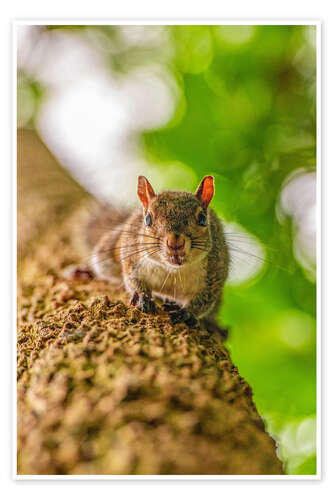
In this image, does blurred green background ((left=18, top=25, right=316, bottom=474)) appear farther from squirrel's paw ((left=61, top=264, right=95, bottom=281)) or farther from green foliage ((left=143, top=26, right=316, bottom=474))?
squirrel's paw ((left=61, top=264, right=95, bottom=281))

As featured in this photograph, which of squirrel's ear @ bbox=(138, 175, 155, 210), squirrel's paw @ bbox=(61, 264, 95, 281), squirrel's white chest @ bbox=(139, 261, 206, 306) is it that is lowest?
squirrel's white chest @ bbox=(139, 261, 206, 306)

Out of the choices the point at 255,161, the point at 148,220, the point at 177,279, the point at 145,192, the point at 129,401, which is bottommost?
the point at 129,401

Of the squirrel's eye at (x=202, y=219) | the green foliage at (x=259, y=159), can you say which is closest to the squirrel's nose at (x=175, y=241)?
the squirrel's eye at (x=202, y=219)

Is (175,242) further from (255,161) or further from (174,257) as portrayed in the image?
(255,161)

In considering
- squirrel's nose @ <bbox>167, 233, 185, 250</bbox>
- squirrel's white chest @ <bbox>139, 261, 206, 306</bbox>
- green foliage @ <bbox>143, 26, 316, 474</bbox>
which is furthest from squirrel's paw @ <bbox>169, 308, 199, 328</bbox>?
green foliage @ <bbox>143, 26, 316, 474</bbox>

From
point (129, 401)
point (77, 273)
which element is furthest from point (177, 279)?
point (129, 401)

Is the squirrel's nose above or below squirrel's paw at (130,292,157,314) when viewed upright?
above

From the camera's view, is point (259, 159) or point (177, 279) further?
point (259, 159)
